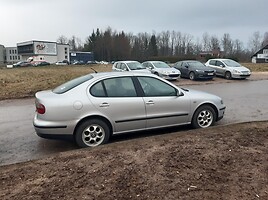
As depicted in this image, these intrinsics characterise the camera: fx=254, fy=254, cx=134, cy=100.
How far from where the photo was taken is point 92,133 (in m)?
4.90

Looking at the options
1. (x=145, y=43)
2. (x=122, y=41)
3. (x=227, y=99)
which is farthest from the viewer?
(x=145, y=43)

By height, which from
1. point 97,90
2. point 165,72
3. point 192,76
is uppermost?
point 165,72

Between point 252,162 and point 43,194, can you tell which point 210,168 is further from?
point 43,194

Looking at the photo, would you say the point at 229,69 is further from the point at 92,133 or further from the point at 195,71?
the point at 92,133

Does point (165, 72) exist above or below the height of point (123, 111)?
above

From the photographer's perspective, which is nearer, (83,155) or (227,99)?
(83,155)

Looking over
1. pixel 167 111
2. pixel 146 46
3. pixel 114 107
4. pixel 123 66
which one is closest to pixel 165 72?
pixel 123 66

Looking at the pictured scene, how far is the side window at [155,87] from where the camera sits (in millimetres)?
5422

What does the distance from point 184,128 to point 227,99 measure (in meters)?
5.23

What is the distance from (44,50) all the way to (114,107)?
99.9m

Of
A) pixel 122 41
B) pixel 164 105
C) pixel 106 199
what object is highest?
pixel 122 41

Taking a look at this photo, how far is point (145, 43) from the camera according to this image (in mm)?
91062

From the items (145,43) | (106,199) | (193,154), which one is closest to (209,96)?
(193,154)

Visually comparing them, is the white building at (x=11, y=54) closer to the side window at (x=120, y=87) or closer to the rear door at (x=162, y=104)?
the side window at (x=120, y=87)
